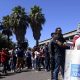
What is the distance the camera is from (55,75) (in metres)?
10.7

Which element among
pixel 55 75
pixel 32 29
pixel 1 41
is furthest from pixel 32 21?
pixel 55 75

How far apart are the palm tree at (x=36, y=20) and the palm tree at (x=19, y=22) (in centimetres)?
124

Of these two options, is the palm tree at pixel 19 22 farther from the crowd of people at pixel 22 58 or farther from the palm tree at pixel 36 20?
the crowd of people at pixel 22 58

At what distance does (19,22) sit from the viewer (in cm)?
5216

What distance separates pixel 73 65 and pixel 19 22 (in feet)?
153

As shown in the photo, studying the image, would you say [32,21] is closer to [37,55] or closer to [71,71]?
[37,55]

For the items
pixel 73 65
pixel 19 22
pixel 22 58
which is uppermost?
pixel 19 22

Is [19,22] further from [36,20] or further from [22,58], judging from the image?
[22,58]

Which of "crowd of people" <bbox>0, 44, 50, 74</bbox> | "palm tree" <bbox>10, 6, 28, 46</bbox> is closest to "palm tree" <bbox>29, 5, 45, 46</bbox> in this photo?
"palm tree" <bbox>10, 6, 28, 46</bbox>

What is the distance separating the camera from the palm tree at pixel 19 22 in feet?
170

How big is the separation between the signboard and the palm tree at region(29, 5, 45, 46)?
1862 inches

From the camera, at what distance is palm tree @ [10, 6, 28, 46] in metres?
51.8

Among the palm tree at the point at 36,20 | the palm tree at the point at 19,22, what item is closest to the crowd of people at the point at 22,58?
the palm tree at the point at 19,22

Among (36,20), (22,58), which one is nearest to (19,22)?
(36,20)
